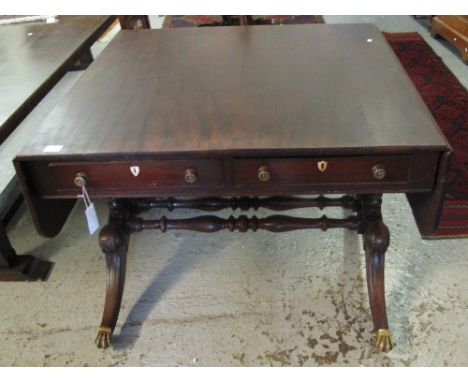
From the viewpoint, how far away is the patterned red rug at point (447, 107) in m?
1.66

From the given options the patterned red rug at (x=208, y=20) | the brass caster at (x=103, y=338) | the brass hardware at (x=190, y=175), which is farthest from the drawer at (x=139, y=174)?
the patterned red rug at (x=208, y=20)

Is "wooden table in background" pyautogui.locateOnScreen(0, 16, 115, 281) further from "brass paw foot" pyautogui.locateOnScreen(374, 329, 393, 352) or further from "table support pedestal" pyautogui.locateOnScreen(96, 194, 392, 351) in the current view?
"brass paw foot" pyautogui.locateOnScreen(374, 329, 393, 352)

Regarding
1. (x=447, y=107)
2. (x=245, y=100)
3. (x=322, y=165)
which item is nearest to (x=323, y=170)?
(x=322, y=165)

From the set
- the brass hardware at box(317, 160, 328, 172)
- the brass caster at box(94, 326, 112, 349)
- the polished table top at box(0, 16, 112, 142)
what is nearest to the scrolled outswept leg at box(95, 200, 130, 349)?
the brass caster at box(94, 326, 112, 349)

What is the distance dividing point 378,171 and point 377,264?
0.42 meters

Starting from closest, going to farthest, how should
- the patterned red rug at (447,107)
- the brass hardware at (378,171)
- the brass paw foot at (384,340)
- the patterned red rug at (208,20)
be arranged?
the brass hardware at (378,171) < the brass paw foot at (384,340) < the patterned red rug at (447,107) < the patterned red rug at (208,20)

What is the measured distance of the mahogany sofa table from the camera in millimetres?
973

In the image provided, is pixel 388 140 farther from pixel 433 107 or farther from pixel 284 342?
pixel 433 107

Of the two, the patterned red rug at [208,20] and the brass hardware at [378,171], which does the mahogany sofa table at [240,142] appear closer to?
the brass hardware at [378,171]

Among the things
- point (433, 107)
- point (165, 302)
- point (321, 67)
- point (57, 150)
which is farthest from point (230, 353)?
point (433, 107)

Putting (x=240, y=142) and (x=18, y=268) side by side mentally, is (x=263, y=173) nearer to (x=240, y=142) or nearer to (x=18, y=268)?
(x=240, y=142)

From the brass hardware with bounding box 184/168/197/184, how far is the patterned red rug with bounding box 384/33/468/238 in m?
0.91

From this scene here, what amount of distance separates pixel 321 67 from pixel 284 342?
832 mm

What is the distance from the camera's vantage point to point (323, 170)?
3.26 feet
